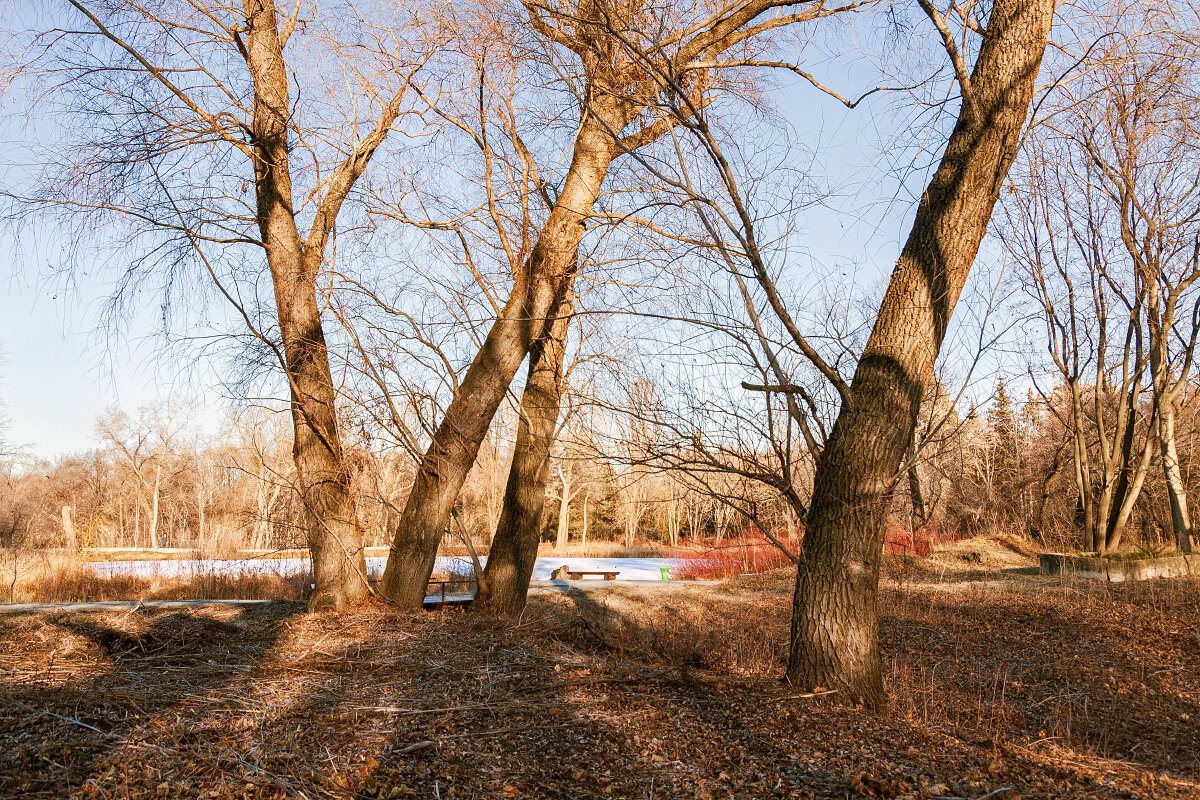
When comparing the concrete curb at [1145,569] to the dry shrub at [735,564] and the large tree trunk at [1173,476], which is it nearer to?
the large tree trunk at [1173,476]

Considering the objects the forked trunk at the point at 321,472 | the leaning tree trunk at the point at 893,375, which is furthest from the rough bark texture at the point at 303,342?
the leaning tree trunk at the point at 893,375

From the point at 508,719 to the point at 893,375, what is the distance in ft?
8.76

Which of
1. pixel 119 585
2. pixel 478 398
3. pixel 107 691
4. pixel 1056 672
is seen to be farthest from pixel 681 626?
pixel 119 585

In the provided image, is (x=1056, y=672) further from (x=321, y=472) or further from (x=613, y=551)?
(x=613, y=551)

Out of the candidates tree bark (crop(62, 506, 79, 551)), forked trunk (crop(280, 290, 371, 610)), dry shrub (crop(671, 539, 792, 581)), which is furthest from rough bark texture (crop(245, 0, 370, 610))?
dry shrub (crop(671, 539, 792, 581))

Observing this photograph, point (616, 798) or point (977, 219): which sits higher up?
point (977, 219)

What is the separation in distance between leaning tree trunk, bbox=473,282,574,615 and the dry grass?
5333 mm

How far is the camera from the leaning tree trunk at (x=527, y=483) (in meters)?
7.35

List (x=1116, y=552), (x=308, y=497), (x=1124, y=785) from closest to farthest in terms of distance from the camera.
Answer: (x=1124, y=785) → (x=308, y=497) → (x=1116, y=552)

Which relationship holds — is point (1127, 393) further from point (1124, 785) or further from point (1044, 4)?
point (1124, 785)

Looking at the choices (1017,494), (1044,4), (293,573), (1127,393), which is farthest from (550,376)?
(1017,494)

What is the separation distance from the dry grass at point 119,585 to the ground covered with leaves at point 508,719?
18.5 feet

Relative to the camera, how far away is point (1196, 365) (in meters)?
12.2

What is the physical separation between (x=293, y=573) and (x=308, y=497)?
7.85 meters
